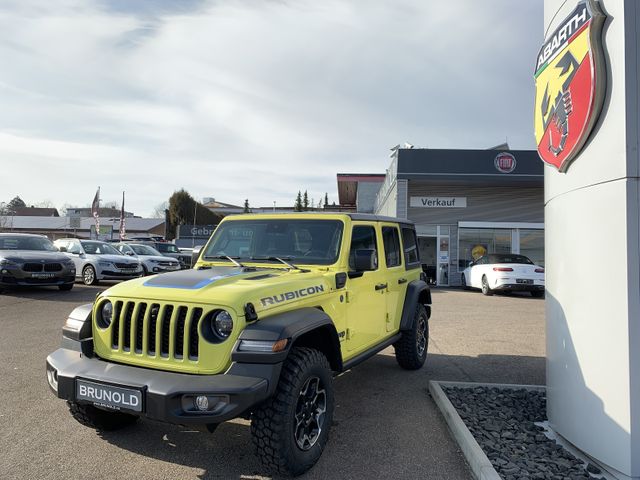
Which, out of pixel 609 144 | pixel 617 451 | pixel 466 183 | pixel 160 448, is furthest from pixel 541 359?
pixel 466 183

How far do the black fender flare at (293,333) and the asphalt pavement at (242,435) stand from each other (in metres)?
0.77

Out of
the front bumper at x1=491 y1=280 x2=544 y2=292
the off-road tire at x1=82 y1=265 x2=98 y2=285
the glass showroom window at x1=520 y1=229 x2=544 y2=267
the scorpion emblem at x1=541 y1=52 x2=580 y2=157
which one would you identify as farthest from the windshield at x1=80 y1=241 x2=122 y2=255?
the glass showroom window at x1=520 y1=229 x2=544 y2=267

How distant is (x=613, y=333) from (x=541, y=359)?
3726mm

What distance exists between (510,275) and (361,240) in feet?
36.1

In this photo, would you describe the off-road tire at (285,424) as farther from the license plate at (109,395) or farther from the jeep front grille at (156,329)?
the license plate at (109,395)

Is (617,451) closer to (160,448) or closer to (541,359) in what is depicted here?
(160,448)

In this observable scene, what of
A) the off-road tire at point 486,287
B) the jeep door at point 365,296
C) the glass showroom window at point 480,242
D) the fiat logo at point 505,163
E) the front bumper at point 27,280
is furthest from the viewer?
the glass showroom window at point 480,242

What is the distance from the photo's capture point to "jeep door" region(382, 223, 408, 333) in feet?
16.3

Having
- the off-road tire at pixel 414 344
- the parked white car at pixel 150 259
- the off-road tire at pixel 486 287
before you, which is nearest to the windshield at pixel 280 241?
the off-road tire at pixel 414 344

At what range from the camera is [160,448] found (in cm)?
338

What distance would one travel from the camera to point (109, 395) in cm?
281

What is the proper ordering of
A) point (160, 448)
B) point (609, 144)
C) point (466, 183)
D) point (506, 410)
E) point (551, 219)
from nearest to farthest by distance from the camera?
point (609, 144), point (160, 448), point (551, 219), point (506, 410), point (466, 183)

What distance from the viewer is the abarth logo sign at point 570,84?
124 inches

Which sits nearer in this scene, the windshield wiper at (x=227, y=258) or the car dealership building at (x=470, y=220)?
the windshield wiper at (x=227, y=258)
